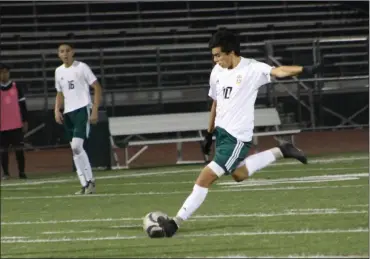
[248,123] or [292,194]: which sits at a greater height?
[248,123]

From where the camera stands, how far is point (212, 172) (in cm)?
1178

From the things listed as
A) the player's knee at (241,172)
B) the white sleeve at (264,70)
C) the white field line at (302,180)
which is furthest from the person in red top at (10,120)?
the white sleeve at (264,70)

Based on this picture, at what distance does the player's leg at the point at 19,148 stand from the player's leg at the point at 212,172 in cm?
937

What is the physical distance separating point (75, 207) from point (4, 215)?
96cm

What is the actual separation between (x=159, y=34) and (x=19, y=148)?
12611 mm

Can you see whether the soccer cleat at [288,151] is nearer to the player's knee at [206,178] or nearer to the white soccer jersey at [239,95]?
the white soccer jersey at [239,95]

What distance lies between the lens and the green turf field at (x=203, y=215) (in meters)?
10.5

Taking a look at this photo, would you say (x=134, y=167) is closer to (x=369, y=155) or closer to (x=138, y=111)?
(x=369, y=155)

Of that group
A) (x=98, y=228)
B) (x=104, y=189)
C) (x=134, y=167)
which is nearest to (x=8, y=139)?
(x=134, y=167)

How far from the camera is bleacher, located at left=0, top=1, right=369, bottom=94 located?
30.1 m

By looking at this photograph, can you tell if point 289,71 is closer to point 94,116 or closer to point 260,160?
point 260,160

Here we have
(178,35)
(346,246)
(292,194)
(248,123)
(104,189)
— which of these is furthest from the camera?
(178,35)

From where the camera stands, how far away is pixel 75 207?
15.0 meters

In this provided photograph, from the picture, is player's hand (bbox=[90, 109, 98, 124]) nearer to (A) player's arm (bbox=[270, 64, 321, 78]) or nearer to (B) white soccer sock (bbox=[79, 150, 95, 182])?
(B) white soccer sock (bbox=[79, 150, 95, 182])
